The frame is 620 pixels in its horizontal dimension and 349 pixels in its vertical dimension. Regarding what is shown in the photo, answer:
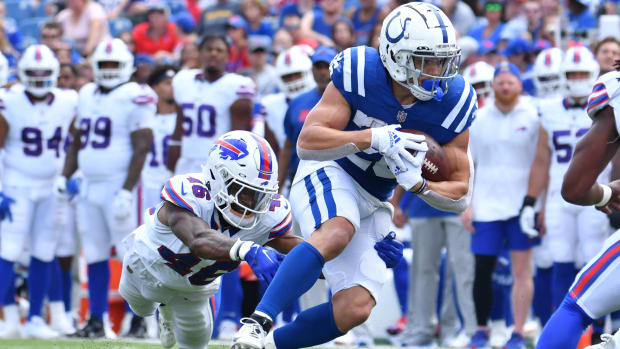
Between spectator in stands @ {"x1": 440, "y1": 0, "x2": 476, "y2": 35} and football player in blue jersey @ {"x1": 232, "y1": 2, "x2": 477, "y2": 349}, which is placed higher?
spectator in stands @ {"x1": 440, "y1": 0, "x2": 476, "y2": 35}

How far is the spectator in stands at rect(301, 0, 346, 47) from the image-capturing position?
10961 millimetres

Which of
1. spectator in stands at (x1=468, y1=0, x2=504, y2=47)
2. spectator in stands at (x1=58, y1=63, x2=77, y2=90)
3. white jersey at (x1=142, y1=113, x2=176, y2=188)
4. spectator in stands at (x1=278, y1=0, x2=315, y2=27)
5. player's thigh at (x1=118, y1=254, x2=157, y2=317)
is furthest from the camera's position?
spectator in stands at (x1=278, y1=0, x2=315, y2=27)

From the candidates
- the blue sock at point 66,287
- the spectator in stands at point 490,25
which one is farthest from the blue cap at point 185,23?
the blue sock at point 66,287

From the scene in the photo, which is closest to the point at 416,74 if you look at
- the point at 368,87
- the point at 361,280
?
the point at 368,87

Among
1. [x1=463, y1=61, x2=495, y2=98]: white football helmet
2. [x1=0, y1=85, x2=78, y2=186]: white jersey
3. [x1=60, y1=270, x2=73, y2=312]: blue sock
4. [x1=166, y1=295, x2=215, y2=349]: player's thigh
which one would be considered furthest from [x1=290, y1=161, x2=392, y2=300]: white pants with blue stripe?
[x1=60, y1=270, x2=73, y2=312]: blue sock

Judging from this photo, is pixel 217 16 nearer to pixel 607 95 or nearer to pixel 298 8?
pixel 298 8

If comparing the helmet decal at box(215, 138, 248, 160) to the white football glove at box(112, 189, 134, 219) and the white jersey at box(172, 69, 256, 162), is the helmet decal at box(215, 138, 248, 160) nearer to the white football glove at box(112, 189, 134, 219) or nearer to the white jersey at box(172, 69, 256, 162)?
the white football glove at box(112, 189, 134, 219)

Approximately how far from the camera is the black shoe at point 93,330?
7.68m

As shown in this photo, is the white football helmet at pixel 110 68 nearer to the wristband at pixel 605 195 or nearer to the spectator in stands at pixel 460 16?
the spectator in stands at pixel 460 16

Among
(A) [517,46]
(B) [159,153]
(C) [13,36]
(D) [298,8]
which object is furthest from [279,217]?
(C) [13,36]

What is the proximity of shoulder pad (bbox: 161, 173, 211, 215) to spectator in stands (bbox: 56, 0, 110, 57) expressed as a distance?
7231 mm

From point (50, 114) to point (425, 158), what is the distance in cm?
435

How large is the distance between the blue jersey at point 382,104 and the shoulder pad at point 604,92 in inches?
30.3

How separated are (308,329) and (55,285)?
13.4 feet
